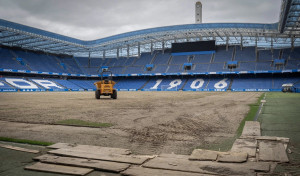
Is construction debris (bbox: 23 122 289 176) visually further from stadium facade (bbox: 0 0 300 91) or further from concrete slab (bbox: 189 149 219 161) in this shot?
stadium facade (bbox: 0 0 300 91)

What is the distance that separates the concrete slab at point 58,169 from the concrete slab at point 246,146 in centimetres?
257

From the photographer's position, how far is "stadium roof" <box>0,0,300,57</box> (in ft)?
152

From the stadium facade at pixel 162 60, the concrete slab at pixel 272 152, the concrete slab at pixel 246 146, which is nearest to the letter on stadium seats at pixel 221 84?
the stadium facade at pixel 162 60

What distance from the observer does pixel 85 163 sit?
3.35 m

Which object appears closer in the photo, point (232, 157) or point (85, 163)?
point (85, 163)

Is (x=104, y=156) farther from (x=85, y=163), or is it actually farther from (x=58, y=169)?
(x=58, y=169)

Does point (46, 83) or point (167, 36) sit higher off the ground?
point (167, 36)

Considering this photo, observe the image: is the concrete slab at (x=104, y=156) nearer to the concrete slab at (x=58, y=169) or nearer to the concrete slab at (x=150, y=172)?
the concrete slab at (x=150, y=172)

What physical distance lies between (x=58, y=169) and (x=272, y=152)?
3410mm

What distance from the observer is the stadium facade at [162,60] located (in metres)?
50.9

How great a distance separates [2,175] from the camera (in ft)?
9.82

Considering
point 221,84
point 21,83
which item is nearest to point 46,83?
point 21,83

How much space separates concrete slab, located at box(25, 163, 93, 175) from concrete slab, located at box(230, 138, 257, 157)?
257 centimetres

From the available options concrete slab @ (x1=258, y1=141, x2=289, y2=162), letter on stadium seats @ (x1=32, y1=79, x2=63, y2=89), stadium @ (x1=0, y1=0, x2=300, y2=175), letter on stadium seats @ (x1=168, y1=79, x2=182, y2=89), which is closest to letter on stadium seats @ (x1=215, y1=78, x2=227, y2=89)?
stadium @ (x1=0, y1=0, x2=300, y2=175)
